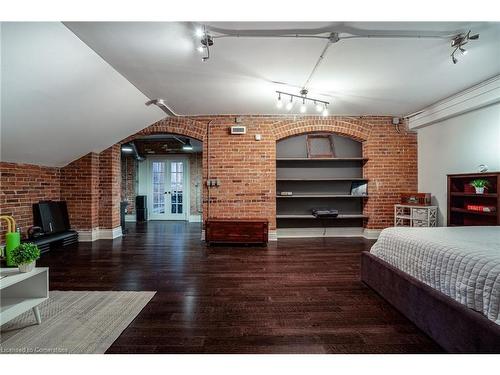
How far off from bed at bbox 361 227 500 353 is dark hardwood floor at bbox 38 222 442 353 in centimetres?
17

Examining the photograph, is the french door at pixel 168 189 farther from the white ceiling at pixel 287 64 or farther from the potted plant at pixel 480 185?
the potted plant at pixel 480 185

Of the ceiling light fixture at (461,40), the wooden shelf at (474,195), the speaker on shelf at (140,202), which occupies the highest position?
the ceiling light fixture at (461,40)

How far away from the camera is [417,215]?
5043mm

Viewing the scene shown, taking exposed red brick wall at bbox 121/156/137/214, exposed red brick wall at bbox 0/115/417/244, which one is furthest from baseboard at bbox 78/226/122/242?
exposed red brick wall at bbox 121/156/137/214

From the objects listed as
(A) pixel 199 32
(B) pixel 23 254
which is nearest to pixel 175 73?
(A) pixel 199 32

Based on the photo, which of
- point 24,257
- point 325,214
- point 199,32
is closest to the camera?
point 24,257

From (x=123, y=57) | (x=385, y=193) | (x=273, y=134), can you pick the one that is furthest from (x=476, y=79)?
(x=123, y=57)

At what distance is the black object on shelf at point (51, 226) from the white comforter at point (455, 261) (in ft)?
17.1

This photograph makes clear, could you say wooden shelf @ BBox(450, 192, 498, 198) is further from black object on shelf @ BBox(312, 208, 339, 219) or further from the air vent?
the air vent

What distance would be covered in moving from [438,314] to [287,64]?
2.99 metres

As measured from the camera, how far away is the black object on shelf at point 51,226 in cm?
440

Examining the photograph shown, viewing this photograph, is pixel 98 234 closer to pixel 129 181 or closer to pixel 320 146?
pixel 129 181

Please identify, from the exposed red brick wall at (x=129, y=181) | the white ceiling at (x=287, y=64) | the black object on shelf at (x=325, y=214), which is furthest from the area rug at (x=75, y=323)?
the exposed red brick wall at (x=129, y=181)
